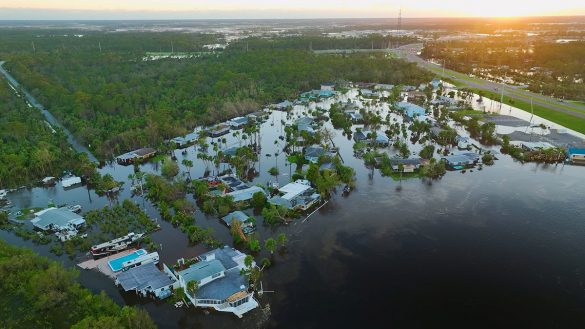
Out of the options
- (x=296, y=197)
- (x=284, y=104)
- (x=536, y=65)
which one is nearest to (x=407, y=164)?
(x=296, y=197)

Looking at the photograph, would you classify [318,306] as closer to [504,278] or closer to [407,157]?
[504,278]

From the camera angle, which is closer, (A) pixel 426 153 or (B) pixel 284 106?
(A) pixel 426 153

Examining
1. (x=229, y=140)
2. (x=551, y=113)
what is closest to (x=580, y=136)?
(x=551, y=113)

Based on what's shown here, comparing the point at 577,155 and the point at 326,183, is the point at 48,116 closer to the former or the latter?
the point at 326,183

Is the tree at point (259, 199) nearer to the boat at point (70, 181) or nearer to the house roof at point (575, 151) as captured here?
the boat at point (70, 181)

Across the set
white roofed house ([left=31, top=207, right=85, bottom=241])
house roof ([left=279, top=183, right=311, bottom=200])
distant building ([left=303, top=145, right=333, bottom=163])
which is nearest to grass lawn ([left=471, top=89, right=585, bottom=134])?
distant building ([left=303, top=145, right=333, bottom=163])

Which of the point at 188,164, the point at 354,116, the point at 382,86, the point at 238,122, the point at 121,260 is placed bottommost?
the point at 121,260

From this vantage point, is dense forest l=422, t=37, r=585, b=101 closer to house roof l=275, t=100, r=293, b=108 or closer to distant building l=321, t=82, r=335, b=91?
distant building l=321, t=82, r=335, b=91

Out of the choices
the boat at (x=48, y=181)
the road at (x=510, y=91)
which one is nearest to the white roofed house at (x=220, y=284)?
the boat at (x=48, y=181)
